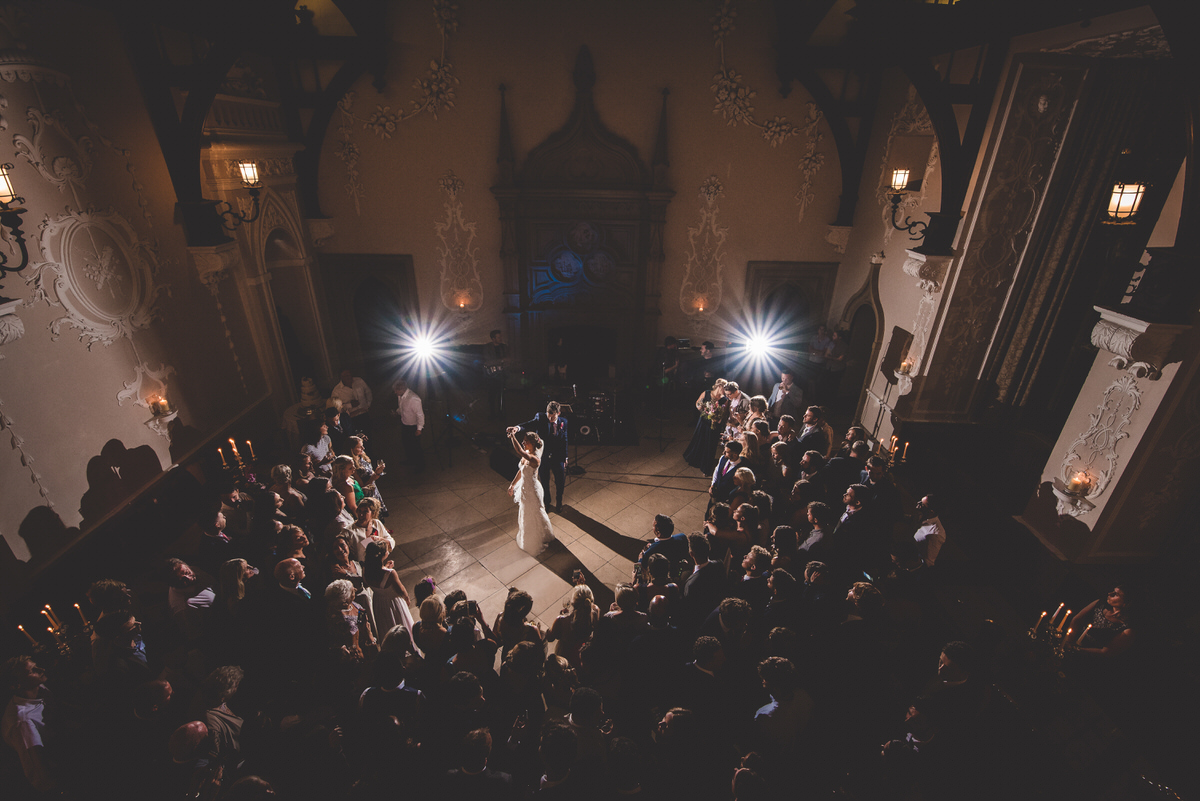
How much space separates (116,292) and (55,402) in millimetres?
1220

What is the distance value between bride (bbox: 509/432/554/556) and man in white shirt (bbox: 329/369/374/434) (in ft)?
9.38

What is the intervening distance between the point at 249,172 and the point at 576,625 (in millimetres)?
6314

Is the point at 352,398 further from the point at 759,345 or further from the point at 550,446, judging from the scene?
the point at 759,345

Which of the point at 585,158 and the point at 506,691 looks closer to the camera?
the point at 506,691

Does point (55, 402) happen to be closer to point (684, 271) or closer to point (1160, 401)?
point (684, 271)

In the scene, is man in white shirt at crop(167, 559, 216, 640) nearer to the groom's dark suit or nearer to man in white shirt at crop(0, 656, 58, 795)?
man in white shirt at crop(0, 656, 58, 795)

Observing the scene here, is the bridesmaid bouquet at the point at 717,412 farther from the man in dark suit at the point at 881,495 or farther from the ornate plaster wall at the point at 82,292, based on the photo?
the ornate plaster wall at the point at 82,292

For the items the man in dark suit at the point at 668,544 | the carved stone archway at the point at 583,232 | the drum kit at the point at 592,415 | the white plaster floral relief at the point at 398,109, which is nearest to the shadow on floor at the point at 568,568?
the man in dark suit at the point at 668,544

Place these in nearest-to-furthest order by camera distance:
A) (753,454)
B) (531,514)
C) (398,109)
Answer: (753,454) < (531,514) < (398,109)

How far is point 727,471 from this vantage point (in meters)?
5.77

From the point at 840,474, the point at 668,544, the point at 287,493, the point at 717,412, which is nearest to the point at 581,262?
the point at 717,412

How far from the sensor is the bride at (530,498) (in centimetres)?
550

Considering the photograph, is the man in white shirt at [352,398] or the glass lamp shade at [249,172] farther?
the man in white shirt at [352,398]

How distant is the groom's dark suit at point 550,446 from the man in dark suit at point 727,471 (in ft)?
6.11
